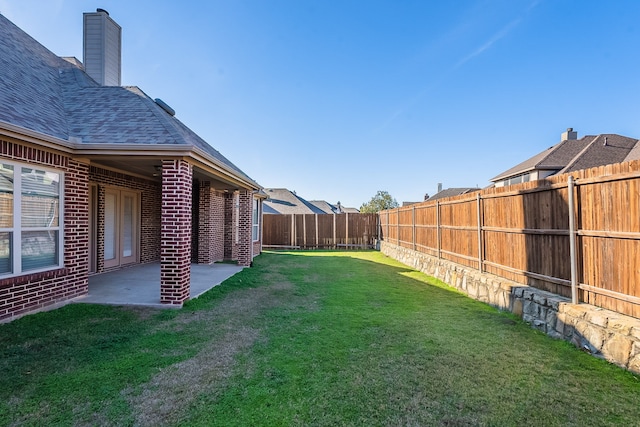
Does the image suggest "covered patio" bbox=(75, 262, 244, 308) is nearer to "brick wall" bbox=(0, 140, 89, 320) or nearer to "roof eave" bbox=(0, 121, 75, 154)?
"brick wall" bbox=(0, 140, 89, 320)

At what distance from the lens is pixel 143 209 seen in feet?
32.0

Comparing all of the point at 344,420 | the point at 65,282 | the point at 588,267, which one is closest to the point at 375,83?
the point at 588,267

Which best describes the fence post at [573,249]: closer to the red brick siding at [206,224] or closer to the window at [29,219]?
the window at [29,219]

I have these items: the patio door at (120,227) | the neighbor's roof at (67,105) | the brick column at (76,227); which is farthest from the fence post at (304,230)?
the brick column at (76,227)

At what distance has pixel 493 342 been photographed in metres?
3.98

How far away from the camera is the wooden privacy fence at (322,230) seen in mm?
19000

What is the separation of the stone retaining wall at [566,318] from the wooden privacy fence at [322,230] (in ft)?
39.4

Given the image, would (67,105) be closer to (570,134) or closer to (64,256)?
(64,256)

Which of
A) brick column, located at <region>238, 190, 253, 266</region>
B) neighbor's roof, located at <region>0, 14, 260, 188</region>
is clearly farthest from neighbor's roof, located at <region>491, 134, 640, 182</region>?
neighbor's roof, located at <region>0, 14, 260, 188</region>

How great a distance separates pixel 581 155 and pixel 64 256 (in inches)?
780

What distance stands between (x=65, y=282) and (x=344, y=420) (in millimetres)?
5515

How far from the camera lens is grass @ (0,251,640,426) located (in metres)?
2.44

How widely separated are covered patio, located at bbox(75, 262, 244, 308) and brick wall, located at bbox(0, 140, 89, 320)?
0.44 meters

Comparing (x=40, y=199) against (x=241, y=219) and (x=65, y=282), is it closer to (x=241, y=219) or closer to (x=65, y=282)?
(x=65, y=282)
